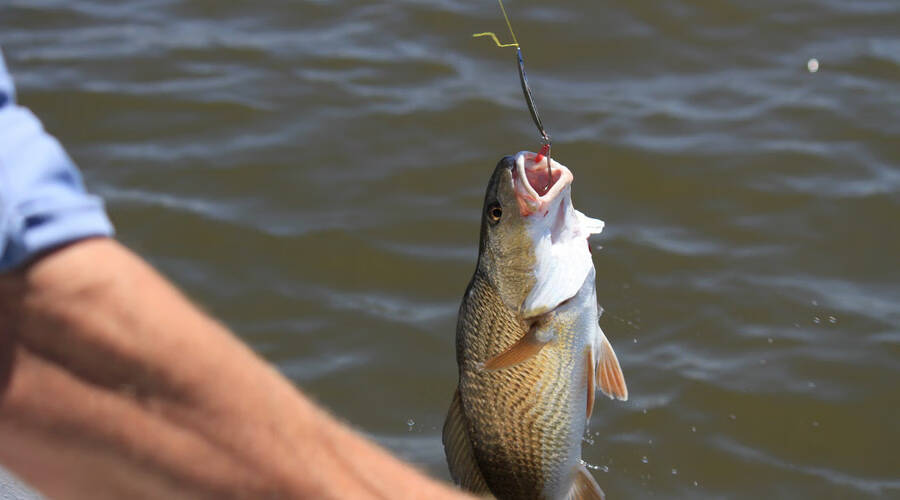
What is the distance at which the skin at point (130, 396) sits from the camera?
3.91 ft

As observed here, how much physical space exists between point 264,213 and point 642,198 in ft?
6.38

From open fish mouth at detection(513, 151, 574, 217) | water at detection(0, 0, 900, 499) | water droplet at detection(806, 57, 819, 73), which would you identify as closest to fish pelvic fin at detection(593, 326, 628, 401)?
open fish mouth at detection(513, 151, 574, 217)

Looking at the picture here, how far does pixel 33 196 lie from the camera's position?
1161mm

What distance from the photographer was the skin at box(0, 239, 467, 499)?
1.19 meters

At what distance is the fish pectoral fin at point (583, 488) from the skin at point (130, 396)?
181 cm

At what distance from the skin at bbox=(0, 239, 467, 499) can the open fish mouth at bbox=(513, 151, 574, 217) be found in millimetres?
1662

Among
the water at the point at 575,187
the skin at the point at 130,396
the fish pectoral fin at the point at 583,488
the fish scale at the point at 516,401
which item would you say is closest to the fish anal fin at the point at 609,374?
the fish scale at the point at 516,401

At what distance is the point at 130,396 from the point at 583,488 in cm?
205

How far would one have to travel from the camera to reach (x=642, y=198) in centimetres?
569

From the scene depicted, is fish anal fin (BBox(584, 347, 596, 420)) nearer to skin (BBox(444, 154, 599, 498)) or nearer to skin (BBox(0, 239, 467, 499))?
skin (BBox(444, 154, 599, 498))

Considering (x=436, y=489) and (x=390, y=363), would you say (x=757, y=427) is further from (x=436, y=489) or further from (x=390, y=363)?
(x=436, y=489)

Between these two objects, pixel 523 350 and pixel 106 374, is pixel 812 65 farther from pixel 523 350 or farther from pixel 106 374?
pixel 106 374

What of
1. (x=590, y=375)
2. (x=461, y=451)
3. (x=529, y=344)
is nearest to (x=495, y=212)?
(x=529, y=344)

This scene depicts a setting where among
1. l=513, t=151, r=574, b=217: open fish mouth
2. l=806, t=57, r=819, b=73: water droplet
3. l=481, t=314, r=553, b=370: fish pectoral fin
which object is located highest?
l=513, t=151, r=574, b=217: open fish mouth
